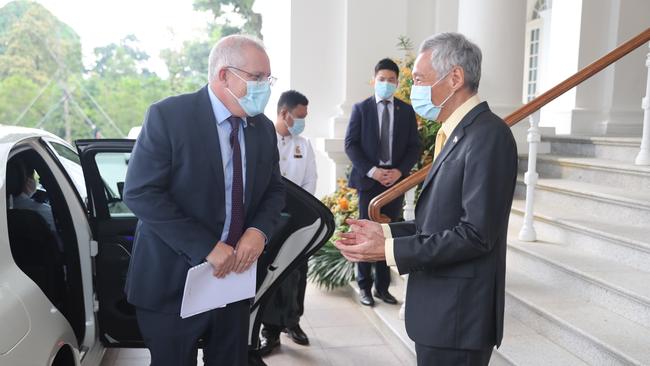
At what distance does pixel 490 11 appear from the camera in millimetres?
5629

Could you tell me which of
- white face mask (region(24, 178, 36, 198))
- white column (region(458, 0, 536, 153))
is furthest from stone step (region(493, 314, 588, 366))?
white column (region(458, 0, 536, 153))

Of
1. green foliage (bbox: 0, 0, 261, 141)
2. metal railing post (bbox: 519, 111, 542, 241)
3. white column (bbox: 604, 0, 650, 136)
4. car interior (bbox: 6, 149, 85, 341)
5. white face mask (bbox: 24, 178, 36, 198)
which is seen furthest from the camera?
green foliage (bbox: 0, 0, 261, 141)

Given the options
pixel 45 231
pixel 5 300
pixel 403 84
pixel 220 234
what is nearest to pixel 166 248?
pixel 220 234

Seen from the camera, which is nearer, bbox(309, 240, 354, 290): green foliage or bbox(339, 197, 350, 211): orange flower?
bbox(309, 240, 354, 290): green foliage

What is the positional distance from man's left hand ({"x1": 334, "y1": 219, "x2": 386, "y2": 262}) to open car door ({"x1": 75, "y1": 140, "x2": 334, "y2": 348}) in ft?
2.34

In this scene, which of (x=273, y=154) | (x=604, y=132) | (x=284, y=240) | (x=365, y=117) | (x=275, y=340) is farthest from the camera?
(x=604, y=132)

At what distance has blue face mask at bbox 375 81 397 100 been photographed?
13.9 feet

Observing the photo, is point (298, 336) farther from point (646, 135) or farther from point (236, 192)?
point (646, 135)

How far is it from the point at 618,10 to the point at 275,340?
17.4ft

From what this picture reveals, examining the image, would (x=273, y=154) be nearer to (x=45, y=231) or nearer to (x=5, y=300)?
(x=5, y=300)

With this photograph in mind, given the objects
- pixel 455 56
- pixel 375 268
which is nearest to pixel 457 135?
pixel 455 56

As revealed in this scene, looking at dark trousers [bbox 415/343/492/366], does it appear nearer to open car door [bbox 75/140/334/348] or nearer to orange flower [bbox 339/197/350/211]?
open car door [bbox 75/140/334/348]

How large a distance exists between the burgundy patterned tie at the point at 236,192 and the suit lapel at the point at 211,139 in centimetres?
5

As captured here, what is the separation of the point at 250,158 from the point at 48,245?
4.41ft
